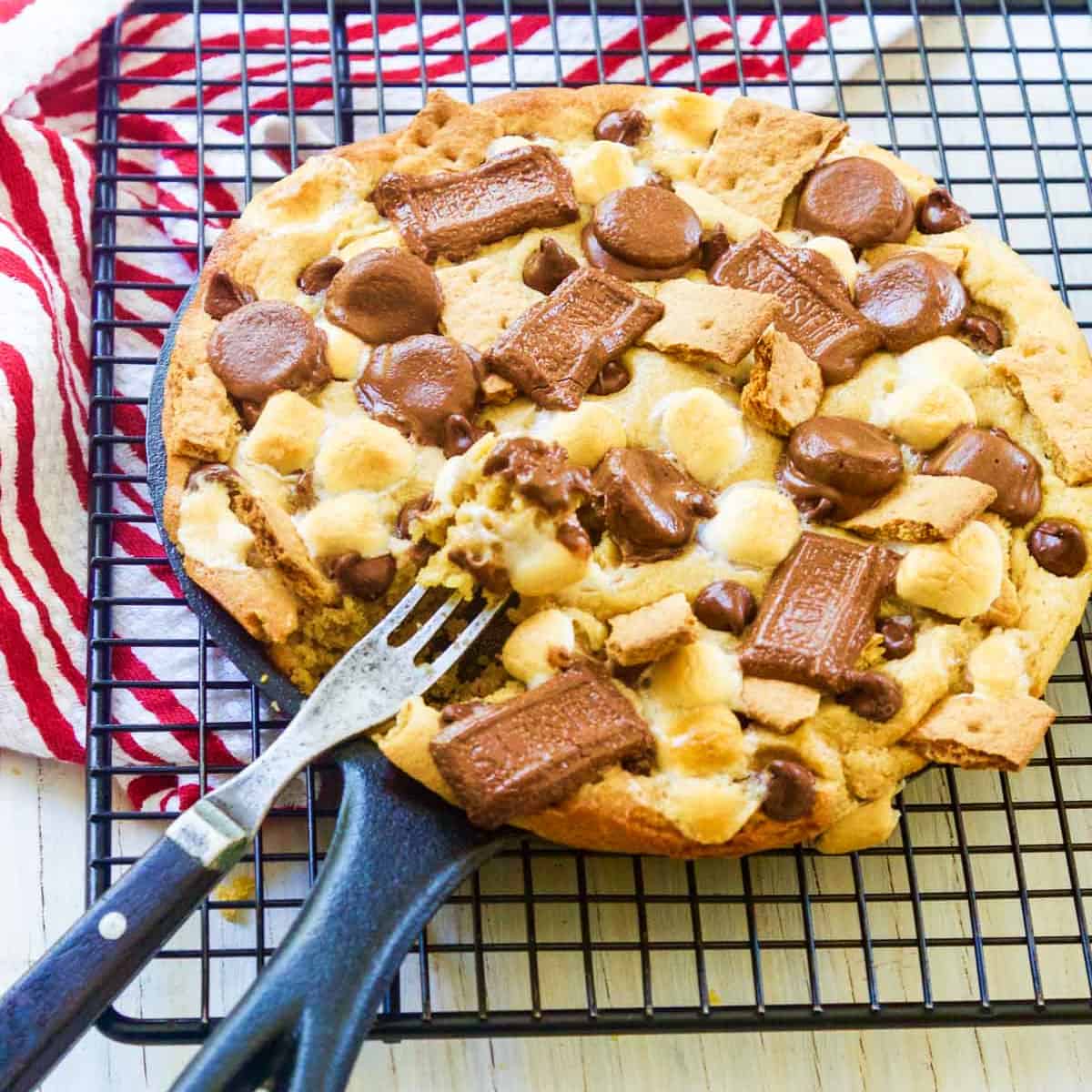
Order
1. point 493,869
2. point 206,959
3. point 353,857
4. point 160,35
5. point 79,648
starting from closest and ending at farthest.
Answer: point 353,857 < point 206,959 < point 493,869 < point 79,648 < point 160,35

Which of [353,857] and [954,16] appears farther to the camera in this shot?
[954,16]

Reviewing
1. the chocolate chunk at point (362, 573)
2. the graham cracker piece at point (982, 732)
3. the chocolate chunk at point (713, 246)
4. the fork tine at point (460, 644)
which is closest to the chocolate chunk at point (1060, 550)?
the graham cracker piece at point (982, 732)

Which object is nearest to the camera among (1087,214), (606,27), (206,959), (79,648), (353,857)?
(353,857)

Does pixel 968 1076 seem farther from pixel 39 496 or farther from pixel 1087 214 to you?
pixel 39 496

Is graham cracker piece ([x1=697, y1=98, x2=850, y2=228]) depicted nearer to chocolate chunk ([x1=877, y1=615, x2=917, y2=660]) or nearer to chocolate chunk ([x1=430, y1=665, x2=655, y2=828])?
chocolate chunk ([x1=877, y1=615, x2=917, y2=660])

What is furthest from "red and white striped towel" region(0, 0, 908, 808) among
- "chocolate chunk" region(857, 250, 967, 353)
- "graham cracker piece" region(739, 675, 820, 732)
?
"graham cracker piece" region(739, 675, 820, 732)

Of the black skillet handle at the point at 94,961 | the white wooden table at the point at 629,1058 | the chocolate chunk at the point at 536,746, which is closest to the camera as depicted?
the black skillet handle at the point at 94,961

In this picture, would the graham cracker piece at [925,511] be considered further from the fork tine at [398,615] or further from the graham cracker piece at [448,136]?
the graham cracker piece at [448,136]

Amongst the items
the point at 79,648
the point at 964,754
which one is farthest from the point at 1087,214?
the point at 79,648
